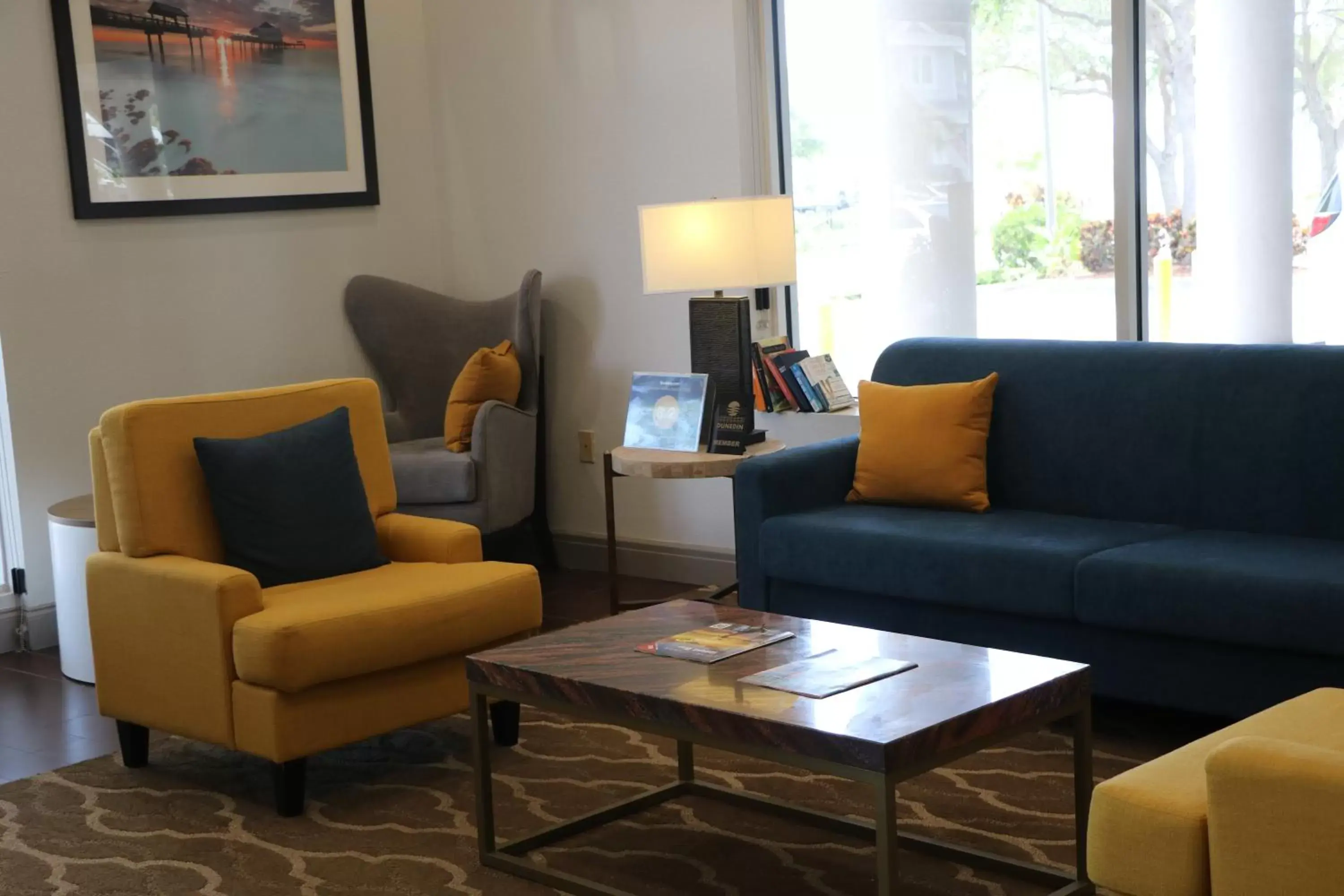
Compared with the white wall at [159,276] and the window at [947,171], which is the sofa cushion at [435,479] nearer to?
the white wall at [159,276]

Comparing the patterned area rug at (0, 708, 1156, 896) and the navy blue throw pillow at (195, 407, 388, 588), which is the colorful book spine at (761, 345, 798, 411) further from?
the navy blue throw pillow at (195, 407, 388, 588)

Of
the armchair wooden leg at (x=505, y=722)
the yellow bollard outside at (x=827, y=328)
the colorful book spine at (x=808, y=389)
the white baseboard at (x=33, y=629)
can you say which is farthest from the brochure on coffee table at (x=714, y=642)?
the white baseboard at (x=33, y=629)

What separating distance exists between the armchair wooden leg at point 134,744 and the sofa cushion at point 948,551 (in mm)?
1638

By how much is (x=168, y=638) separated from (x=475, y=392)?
1.95m

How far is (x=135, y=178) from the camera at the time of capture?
5.17 m

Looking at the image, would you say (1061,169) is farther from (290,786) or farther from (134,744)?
(134,744)

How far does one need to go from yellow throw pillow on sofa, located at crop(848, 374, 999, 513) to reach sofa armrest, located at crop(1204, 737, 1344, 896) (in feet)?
6.84

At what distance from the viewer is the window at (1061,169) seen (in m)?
4.17

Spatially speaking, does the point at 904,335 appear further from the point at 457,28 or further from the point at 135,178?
the point at 135,178

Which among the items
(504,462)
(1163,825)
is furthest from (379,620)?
(504,462)

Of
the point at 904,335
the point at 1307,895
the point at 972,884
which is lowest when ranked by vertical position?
the point at 972,884

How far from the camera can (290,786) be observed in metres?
3.35

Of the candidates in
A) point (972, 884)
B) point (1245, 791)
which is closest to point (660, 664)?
point (972, 884)

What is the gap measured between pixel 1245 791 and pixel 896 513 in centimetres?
212
